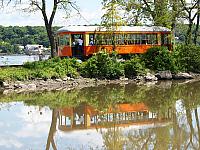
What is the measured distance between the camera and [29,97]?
22750 millimetres

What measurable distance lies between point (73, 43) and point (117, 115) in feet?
61.8

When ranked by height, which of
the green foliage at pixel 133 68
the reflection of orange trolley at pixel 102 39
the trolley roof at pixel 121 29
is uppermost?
the trolley roof at pixel 121 29

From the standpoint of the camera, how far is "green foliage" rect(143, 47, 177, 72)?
111ft

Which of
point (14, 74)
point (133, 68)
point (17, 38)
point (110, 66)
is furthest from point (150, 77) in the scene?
point (17, 38)

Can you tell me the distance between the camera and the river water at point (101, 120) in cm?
1194

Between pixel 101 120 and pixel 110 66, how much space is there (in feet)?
51.3

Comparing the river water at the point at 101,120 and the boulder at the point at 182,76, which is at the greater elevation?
the river water at the point at 101,120

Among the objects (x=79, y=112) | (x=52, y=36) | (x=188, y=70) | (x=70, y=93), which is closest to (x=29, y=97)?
(x=70, y=93)

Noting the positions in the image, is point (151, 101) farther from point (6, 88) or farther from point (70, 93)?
point (6, 88)

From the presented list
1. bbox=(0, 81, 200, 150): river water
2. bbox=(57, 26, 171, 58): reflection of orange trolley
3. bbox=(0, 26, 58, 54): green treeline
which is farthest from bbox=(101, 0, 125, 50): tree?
bbox=(0, 26, 58, 54): green treeline

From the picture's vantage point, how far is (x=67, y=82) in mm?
28875

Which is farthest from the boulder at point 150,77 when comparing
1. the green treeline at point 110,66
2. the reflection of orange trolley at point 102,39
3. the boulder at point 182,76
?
the reflection of orange trolley at point 102,39

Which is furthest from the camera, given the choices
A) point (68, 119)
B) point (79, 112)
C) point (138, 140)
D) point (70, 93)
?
point (70, 93)

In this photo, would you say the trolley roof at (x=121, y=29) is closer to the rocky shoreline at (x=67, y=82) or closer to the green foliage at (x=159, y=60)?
the green foliage at (x=159, y=60)
